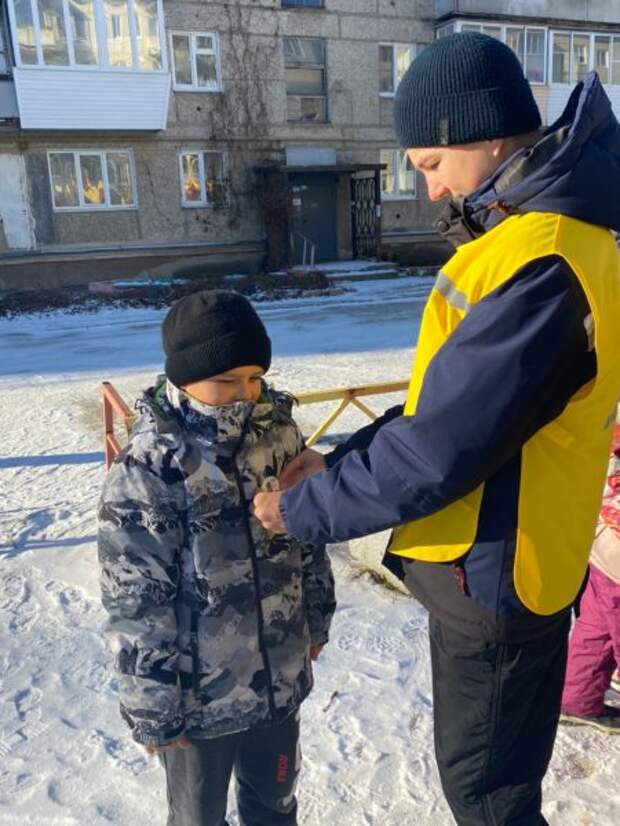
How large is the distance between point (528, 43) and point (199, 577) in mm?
21622

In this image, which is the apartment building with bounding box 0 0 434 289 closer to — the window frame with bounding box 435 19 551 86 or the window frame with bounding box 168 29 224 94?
the window frame with bounding box 168 29 224 94

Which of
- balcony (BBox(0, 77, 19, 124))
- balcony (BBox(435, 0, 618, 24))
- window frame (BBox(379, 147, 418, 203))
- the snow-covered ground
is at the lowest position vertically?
the snow-covered ground

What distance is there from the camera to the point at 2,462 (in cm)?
519

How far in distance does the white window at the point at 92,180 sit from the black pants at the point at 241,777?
55.4ft

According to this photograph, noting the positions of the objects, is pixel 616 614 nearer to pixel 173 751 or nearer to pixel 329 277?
pixel 173 751

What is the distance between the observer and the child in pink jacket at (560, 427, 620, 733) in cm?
214

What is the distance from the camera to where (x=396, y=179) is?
20.1m

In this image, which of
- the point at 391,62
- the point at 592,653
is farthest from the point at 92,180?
the point at 592,653

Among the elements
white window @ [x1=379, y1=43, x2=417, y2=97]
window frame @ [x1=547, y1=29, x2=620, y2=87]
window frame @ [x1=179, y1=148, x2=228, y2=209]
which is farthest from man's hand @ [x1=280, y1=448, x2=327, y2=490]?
window frame @ [x1=547, y1=29, x2=620, y2=87]

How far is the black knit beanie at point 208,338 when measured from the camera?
62.4 inches

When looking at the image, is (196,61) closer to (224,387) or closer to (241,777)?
(224,387)

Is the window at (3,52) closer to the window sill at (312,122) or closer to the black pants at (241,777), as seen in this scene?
the window sill at (312,122)

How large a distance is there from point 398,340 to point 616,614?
285 inches

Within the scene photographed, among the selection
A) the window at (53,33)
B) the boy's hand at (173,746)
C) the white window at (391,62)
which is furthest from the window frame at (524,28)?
the boy's hand at (173,746)
